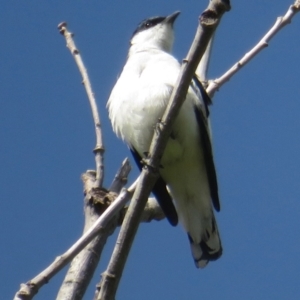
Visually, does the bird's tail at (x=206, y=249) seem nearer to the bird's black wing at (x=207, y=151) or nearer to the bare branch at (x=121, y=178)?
the bird's black wing at (x=207, y=151)

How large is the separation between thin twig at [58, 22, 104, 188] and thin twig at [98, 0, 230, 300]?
2.65 ft

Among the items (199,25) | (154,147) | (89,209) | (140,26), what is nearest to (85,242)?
(154,147)

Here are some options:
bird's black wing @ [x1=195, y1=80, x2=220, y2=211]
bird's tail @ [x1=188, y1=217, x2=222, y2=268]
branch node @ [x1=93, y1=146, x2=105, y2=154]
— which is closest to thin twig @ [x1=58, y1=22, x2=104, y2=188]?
branch node @ [x1=93, y1=146, x2=105, y2=154]

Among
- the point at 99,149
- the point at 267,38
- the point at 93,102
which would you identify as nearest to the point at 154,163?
the point at 99,149

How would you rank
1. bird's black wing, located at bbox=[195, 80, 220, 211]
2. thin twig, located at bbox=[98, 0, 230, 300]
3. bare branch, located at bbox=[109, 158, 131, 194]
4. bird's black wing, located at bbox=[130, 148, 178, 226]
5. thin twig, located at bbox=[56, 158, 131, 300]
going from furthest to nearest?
bird's black wing, located at bbox=[195, 80, 220, 211] → bird's black wing, located at bbox=[130, 148, 178, 226] → bare branch, located at bbox=[109, 158, 131, 194] → thin twig, located at bbox=[56, 158, 131, 300] → thin twig, located at bbox=[98, 0, 230, 300]

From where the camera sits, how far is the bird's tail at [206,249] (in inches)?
218

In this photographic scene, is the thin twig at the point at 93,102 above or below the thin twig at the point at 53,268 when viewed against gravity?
above

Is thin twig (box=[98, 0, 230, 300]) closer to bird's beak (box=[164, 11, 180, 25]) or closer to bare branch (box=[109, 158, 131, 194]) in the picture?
bare branch (box=[109, 158, 131, 194])

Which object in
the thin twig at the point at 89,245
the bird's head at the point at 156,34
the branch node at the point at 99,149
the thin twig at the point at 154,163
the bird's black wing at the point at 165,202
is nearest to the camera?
the thin twig at the point at 154,163

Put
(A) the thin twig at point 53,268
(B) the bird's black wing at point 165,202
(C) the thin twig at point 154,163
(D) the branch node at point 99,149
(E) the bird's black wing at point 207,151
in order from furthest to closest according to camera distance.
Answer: (E) the bird's black wing at point 207,151, (B) the bird's black wing at point 165,202, (D) the branch node at point 99,149, (C) the thin twig at point 154,163, (A) the thin twig at point 53,268

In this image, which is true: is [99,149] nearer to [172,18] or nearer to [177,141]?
[177,141]

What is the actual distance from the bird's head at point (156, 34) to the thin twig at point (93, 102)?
5.60ft

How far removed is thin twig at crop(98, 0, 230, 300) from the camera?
10.1ft

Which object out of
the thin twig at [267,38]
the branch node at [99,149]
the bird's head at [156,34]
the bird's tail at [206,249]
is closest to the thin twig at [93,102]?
the branch node at [99,149]
